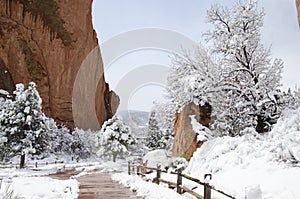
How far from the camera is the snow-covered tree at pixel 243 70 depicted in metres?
12.5

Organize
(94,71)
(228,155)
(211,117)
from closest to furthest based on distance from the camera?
(228,155) → (211,117) → (94,71)

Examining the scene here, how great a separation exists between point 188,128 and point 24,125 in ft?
54.9

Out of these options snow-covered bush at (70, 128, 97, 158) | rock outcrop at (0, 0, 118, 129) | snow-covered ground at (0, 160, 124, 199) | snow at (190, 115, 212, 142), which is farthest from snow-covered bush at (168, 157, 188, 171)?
rock outcrop at (0, 0, 118, 129)

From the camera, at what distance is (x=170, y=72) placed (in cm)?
1639

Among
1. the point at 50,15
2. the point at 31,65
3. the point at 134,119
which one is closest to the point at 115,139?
the point at 31,65

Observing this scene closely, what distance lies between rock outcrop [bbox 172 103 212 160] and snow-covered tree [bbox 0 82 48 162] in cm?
1479

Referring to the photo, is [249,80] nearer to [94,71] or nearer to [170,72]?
[170,72]

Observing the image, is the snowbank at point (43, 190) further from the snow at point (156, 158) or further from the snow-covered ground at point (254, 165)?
the snow at point (156, 158)

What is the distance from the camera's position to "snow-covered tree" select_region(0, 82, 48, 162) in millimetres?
23875

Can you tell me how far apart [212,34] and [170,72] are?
10.6 ft

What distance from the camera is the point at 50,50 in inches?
2287

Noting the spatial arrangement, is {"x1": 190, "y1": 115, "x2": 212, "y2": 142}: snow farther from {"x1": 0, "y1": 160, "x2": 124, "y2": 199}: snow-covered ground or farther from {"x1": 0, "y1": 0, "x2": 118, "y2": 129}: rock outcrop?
{"x1": 0, "y1": 0, "x2": 118, "y2": 129}: rock outcrop

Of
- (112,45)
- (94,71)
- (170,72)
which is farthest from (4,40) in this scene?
(170,72)

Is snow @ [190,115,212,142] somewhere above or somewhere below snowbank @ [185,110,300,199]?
above
